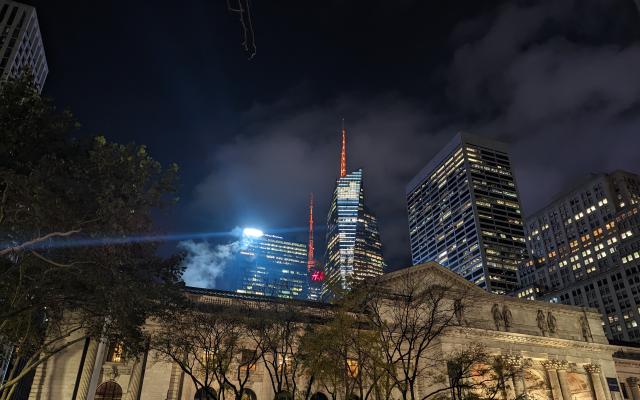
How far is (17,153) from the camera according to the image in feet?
59.1

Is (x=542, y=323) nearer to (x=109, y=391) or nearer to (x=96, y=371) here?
(x=109, y=391)

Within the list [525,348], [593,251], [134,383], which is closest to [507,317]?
[525,348]

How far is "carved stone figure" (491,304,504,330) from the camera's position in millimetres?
53188

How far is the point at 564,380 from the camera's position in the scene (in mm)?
52094

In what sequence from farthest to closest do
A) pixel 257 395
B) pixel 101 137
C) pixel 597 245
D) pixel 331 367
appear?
pixel 597 245, pixel 257 395, pixel 331 367, pixel 101 137

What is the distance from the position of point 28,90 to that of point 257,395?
108 ft

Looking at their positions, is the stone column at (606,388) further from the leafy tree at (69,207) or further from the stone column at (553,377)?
the leafy tree at (69,207)

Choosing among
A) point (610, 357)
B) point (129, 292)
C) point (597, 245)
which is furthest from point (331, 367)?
point (597, 245)

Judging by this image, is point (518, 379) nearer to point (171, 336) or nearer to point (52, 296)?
point (171, 336)

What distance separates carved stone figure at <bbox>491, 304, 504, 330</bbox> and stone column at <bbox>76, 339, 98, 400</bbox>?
44649 mm

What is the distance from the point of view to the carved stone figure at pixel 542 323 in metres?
55.5

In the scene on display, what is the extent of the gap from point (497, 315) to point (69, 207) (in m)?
51.0

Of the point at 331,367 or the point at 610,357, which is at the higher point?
the point at 610,357

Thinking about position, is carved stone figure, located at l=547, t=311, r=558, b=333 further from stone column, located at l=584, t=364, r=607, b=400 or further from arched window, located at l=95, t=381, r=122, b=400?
arched window, located at l=95, t=381, r=122, b=400
